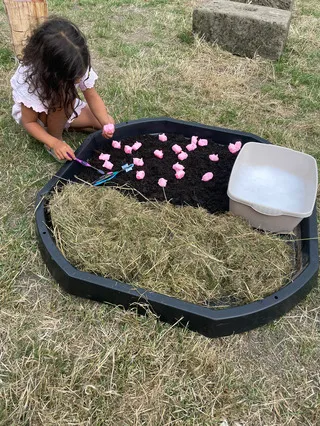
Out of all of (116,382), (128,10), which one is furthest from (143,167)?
(128,10)

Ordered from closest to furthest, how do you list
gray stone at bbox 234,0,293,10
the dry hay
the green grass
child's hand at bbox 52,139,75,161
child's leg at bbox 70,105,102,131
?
the green grass, the dry hay, child's hand at bbox 52,139,75,161, child's leg at bbox 70,105,102,131, gray stone at bbox 234,0,293,10

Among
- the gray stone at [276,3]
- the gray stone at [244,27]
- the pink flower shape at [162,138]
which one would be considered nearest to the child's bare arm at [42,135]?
the pink flower shape at [162,138]

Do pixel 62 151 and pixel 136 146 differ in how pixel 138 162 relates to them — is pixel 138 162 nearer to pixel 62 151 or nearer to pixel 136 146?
pixel 136 146

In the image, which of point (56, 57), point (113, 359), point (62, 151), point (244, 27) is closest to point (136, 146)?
point (62, 151)

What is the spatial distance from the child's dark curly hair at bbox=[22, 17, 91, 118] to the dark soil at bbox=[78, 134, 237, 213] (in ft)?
1.75

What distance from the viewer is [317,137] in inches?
119

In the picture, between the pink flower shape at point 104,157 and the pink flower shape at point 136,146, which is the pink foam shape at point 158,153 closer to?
the pink flower shape at point 136,146

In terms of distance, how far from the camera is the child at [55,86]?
6.75 feet

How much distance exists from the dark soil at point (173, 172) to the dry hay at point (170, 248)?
0.51 feet

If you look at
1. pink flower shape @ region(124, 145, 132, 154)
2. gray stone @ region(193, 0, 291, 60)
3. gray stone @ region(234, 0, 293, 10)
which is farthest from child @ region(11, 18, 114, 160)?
gray stone @ region(234, 0, 293, 10)

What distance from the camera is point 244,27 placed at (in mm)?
3795

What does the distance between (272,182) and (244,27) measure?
210 centimetres

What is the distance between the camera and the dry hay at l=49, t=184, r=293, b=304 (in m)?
1.88

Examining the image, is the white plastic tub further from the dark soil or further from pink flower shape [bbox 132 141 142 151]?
pink flower shape [bbox 132 141 142 151]
